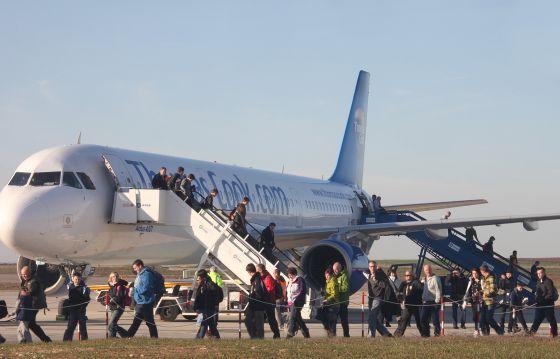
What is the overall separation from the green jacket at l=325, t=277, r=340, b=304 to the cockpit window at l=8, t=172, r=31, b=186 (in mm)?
6632

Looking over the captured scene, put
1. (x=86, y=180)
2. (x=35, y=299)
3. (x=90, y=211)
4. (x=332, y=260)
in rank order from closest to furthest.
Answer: (x=35, y=299) → (x=90, y=211) → (x=86, y=180) → (x=332, y=260)

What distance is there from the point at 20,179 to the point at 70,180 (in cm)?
103

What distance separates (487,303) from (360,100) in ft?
81.7

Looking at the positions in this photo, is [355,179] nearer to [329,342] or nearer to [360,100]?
[360,100]

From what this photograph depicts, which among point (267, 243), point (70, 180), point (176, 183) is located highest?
point (176, 183)

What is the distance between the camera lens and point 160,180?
2205cm

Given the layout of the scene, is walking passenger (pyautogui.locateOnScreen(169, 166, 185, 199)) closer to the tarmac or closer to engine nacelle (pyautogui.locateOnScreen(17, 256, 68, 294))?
the tarmac

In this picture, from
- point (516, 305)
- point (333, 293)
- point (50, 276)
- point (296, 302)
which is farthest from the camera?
point (50, 276)

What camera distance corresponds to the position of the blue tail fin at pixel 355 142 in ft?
136

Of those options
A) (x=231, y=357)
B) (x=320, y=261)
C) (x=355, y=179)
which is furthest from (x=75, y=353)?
(x=355, y=179)

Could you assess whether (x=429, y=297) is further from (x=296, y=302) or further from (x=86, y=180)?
(x=86, y=180)

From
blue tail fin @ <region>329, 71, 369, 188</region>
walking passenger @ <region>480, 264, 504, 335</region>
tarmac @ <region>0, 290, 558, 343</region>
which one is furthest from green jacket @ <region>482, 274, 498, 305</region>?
blue tail fin @ <region>329, 71, 369, 188</region>

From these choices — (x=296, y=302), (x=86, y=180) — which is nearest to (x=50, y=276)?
(x=86, y=180)

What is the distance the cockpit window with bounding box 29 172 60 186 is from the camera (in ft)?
67.2
